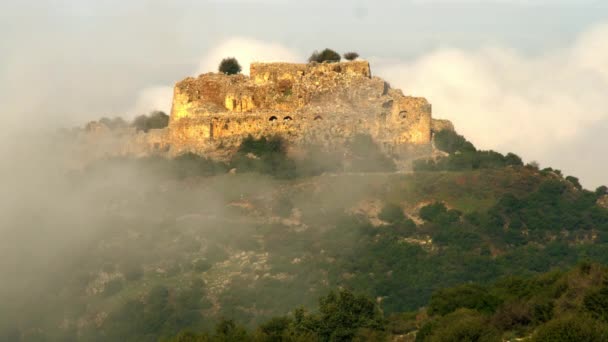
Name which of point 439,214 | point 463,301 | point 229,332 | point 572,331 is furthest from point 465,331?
point 439,214

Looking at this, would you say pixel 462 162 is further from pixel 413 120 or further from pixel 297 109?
pixel 297 109

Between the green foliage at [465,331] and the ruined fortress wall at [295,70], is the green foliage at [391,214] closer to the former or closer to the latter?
the ruined fortress wall at [295,70]

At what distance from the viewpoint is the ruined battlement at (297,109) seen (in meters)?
101

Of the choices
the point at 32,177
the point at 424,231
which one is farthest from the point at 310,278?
the point at 32,177

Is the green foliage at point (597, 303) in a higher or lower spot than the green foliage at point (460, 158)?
lower

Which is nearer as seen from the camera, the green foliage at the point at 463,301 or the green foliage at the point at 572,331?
the green foliage at the point at 572,331

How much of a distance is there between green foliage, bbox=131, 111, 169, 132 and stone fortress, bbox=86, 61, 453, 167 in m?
3.98

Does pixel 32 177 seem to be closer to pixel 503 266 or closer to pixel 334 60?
pixel 334 60

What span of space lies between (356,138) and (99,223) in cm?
1222

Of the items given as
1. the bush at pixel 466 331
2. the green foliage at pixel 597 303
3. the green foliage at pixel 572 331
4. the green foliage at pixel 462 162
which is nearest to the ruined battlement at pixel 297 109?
the green foliage at pixel 462 162

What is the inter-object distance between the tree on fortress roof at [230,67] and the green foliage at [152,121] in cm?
384

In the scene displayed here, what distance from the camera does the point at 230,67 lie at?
108688mm

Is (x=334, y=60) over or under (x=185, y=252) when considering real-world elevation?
over

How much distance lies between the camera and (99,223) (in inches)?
3927
